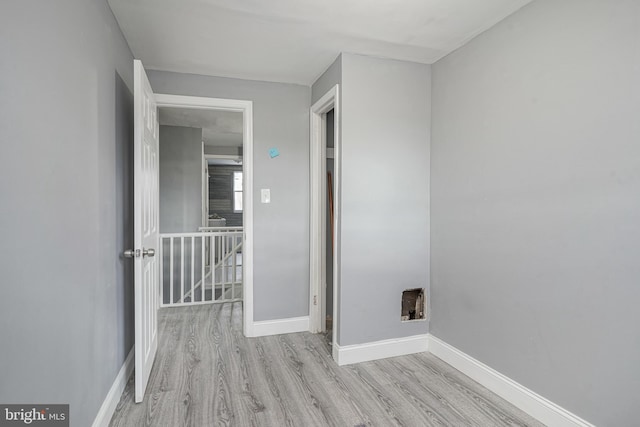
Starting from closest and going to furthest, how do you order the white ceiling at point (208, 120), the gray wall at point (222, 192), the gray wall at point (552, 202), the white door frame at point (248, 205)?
the gray wall at point (552, 202) → the white door frame at point (248, 205) → the white ceiling at point (208, 120) → the gray wall at point (222, 192)

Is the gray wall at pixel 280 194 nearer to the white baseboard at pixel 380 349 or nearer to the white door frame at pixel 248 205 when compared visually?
the white door frame at pixel 248 205

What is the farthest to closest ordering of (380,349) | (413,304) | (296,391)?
(413,304) → (380,349) → (296,391)

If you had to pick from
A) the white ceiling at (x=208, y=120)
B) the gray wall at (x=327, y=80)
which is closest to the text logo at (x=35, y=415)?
the gray wall at (x=327, y=80)

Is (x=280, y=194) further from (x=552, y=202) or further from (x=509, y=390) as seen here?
(x=509, y=390)

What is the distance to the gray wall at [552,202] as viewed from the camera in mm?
1562

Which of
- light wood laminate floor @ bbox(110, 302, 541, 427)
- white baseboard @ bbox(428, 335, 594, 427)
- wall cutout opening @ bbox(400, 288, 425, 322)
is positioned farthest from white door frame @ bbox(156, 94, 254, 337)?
white baseboard @ bbox(428, 335, 594, 427)

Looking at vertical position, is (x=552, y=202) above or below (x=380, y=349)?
above

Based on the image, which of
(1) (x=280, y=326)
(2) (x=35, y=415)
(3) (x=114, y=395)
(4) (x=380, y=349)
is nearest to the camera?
(2) (x=35, y=415)

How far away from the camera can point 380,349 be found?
2734mm

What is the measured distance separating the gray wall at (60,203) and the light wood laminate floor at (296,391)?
438mm

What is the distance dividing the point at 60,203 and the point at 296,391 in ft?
5.69

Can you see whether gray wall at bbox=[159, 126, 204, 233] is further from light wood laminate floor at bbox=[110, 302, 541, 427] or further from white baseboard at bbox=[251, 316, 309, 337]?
white baseboard at bbox=[251, 316, 309, 337]

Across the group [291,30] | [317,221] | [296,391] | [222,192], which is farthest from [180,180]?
[222,192]

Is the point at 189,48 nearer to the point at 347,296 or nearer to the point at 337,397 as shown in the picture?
the point at 347,296
